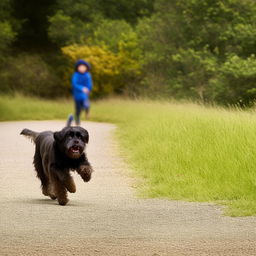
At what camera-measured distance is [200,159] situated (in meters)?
14.2

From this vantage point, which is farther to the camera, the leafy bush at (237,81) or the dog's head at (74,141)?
the leafy bush at (237,81)

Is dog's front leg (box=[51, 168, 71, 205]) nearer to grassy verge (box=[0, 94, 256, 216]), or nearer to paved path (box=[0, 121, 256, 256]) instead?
paved path (box=[0, 121, 256, 256])

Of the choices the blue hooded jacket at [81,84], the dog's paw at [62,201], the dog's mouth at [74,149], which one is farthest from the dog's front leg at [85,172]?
the blue hooded jacket at [81,84]

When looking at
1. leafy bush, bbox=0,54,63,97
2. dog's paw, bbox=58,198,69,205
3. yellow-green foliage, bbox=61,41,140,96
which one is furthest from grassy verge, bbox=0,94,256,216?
leafy bush, bbox=0,54,63,97

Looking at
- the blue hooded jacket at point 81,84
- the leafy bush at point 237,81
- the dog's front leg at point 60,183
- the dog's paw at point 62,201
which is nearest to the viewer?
the dog's front leg at point 60,183

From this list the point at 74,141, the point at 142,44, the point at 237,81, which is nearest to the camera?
the point at 74,141

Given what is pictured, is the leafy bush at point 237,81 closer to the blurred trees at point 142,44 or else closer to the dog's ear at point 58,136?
the blurred trees at point 142,44

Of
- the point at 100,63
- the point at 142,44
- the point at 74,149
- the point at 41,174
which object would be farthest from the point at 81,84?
the point at 142,44

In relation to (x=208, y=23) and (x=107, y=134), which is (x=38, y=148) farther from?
(x=208, y=23)

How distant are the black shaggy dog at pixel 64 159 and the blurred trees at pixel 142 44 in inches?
848

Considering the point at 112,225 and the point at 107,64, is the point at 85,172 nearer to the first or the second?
the point at 112,225

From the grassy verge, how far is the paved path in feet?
1.97

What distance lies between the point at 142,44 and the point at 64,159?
125ft

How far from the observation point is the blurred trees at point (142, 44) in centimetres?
3541
